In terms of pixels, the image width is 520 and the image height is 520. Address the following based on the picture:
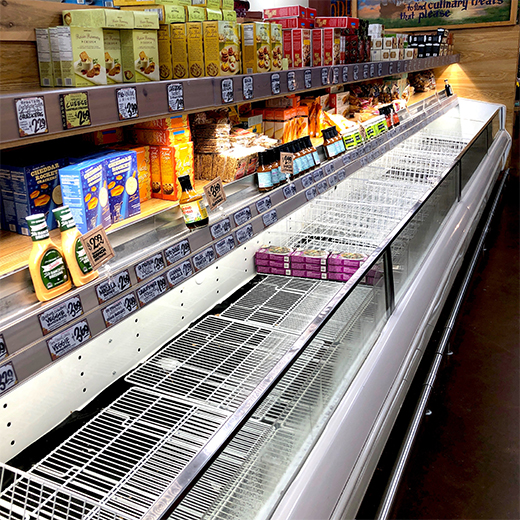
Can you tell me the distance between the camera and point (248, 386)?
160cm

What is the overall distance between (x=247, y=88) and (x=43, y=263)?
0.94m

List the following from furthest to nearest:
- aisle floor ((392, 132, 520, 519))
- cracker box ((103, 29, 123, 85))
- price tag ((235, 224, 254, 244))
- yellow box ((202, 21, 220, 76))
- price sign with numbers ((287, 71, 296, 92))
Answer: aisle floor ((392, 132, 520, 519)), price sign with numbers ((287, 71, 296, 92)), price tag ((235, 224, 254, 244)), yellow box ((202, 21, 220, 76)), cracker box ((103, 29, 123, 85))

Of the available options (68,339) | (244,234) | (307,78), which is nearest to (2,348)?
(68,339)

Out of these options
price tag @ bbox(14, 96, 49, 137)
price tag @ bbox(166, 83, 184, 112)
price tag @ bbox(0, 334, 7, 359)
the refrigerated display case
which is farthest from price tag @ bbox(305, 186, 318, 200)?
price tag @ bbox(0, 334, 7, 359)

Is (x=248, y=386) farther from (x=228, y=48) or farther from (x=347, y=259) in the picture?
(x=228, y=48)

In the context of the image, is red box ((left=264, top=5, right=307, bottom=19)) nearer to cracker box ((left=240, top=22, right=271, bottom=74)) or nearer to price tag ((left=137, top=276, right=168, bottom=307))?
cracker box ((left=240, top=22, right=271, bottom=74))

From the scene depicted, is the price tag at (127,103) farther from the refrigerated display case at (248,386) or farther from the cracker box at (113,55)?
the refrigerated display case at (248,386)

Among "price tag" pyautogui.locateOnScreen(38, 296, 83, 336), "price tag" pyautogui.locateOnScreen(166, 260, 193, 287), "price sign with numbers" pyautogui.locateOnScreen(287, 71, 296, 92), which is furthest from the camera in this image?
"price sign with numbers" pyautogui.locateOnScreen(287, 71, 296, 92)

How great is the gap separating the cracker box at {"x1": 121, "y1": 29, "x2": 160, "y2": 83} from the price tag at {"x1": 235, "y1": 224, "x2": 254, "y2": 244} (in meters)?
0.57

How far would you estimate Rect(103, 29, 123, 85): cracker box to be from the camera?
1.32 meters

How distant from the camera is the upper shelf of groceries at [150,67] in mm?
1054

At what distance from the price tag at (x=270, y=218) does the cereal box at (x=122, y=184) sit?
1.64 ft

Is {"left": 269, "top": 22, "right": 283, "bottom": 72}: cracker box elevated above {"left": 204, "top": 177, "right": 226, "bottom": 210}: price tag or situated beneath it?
elevated above

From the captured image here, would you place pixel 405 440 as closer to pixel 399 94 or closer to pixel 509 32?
pixel 399 94
